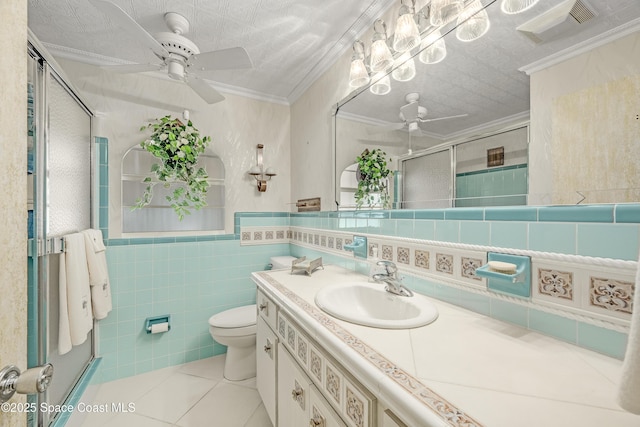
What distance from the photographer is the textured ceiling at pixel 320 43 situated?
33.4 inches

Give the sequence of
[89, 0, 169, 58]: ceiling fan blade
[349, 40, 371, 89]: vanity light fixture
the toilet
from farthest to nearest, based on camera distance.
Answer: the toilet
[349, 40, 371, 89]: vanity light fixture
[89, 0, 169, 58]: ceiling fan blade

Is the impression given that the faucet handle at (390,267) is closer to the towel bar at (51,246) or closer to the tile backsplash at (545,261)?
the tile backsplash at (545,261)

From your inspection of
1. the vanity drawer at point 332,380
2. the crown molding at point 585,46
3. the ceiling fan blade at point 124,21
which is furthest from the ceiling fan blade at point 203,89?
the crown molding at point 585,46

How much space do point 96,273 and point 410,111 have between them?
198 centimetres

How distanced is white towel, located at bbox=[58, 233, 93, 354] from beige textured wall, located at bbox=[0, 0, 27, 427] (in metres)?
0.99

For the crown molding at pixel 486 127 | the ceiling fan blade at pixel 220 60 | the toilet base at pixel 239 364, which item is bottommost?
the toilet base at pixel 239 364

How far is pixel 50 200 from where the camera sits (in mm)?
1288

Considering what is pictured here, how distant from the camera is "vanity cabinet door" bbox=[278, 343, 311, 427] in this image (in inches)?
37.2

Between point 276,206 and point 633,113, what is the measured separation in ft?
7.46

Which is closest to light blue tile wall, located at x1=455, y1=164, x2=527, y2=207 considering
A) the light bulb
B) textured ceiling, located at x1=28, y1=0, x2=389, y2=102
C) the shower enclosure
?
the light bulb

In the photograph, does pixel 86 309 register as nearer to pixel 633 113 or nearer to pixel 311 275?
pixel 311 275

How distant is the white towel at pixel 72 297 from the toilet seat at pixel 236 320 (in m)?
0.71

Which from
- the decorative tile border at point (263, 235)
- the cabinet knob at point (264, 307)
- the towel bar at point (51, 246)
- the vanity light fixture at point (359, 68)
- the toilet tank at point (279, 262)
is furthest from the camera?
the decorative tile border at point (263, 235)

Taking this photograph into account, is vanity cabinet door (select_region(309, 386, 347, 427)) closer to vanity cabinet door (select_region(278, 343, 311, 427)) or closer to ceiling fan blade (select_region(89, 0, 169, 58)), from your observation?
vanity cabinet door (select_region(278, 343, 311, 427))
